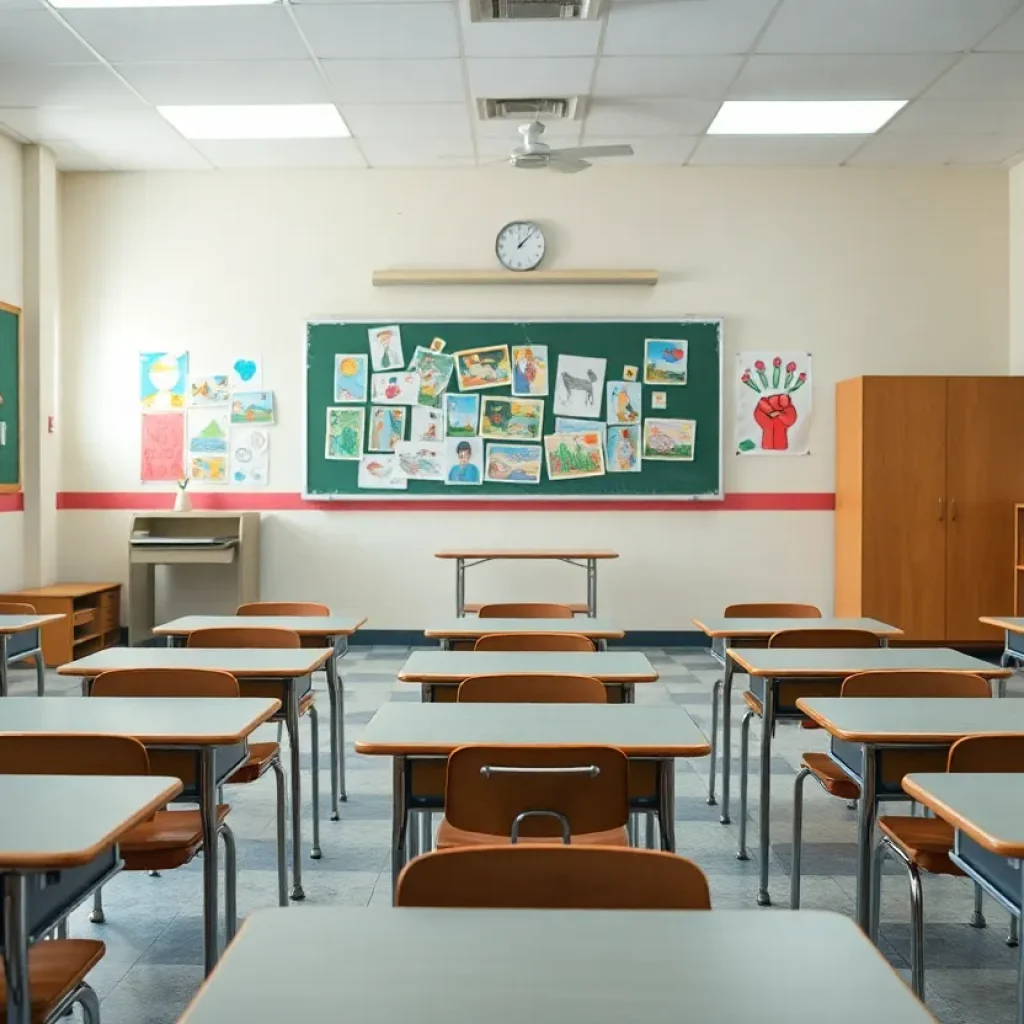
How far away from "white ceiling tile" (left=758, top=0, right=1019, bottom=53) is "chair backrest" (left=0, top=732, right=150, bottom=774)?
14.4 feet

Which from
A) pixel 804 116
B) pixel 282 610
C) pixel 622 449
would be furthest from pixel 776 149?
pixel 282 610

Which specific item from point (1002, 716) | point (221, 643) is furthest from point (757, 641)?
point (221, 643)

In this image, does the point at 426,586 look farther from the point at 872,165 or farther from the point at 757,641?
the point at 872,165

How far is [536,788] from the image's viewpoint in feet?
6.66

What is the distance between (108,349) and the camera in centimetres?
738

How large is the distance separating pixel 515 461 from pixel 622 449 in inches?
29.6

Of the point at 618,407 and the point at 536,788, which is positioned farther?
the point at 618,407

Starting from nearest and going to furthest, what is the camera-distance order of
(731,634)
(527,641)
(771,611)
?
(527,641) < (731,634) < (771,611)

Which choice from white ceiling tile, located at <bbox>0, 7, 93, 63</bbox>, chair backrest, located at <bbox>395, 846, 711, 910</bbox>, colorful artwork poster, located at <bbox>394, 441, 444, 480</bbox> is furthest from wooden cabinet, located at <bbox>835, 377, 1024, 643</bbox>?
chair backrest, located at <bbox>395, 846, 711, 910</bbox>

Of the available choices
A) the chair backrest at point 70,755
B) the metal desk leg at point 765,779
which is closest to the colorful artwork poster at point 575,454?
the metal desk leg at point 765,779

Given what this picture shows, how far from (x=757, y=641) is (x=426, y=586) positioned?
377 cm

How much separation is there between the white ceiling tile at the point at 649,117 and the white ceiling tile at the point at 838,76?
0.29 m

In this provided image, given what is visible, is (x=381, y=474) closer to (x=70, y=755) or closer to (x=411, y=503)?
(x=411, y=503)

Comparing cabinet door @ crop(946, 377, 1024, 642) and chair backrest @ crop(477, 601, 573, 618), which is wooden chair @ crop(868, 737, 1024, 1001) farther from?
cabinet door @ crop(946, 377, 1024, 642)
